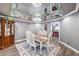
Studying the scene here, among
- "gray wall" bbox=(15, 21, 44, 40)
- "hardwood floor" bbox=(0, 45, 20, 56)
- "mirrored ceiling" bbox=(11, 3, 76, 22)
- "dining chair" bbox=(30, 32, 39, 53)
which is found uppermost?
"mirrored ceiling" bbox=(11, 3, 76, 22)

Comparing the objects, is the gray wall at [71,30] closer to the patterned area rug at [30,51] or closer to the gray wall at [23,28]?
the patterned area rug at [30,51]

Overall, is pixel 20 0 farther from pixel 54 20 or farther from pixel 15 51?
pixel 15 51

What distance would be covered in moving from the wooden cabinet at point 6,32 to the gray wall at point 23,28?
0.08m

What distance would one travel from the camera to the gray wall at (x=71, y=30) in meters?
2.10

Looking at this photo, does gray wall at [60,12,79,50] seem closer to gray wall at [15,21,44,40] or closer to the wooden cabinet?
gray wall at [15,21,44,40]

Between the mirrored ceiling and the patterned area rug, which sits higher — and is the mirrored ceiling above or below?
above

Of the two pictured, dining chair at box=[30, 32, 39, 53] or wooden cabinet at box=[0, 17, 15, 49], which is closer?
wooden cabinet at box=[0, 17, 15, 49]

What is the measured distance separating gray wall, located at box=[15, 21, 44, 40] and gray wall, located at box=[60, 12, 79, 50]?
1.47 ft

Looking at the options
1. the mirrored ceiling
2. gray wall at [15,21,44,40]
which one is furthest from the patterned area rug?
the mirrored ceiling

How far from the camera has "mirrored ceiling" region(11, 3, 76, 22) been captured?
213cm

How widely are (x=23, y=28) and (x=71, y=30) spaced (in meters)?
0.97

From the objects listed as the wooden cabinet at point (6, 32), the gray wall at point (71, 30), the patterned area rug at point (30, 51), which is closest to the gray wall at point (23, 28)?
the wooden cabinet at point (6, 32)

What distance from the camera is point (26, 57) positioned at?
2.19m

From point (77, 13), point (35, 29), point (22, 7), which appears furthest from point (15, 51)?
point (77, 13)
